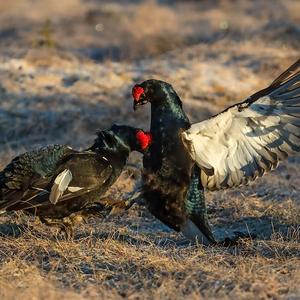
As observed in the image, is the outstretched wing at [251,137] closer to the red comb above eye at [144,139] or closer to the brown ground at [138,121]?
the red comb above eye at [144,139]

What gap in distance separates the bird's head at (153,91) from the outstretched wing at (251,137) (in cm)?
36

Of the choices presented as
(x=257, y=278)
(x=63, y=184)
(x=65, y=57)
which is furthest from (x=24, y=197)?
(x=65, y=57)

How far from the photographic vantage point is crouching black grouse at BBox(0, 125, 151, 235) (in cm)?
586

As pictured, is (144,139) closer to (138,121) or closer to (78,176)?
(78,176)

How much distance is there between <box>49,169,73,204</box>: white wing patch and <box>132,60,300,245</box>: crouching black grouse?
0.60 m

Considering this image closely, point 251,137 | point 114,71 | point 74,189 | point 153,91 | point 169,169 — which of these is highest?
point 153,91

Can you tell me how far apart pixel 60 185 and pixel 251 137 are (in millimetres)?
1442

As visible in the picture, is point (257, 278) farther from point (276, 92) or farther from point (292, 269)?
point (276, 92)

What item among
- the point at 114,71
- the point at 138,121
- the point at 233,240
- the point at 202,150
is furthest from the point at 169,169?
the point at 114,71

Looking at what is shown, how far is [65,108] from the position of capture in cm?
1096

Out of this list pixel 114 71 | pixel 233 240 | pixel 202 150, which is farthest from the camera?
pixel 114 71

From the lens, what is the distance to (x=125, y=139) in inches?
245

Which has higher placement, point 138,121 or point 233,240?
point 138,121

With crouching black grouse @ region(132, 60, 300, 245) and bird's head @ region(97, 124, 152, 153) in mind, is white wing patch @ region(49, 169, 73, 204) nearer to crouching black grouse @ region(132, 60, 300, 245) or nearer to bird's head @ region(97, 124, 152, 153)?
bird's head @ region(97, 124, 152, 153)
